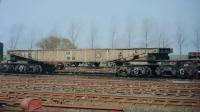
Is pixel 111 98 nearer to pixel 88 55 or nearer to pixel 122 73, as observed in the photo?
pixel 122 73

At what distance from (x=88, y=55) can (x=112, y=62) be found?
2592 mm

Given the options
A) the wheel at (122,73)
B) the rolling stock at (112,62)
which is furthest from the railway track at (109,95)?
the wheel at (122,73)

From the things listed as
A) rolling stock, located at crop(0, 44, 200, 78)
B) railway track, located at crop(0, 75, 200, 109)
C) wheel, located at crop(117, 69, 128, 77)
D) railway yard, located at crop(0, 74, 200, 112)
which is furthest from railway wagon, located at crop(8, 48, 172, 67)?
railway yard, located at crop(0, 74, 200, 112)

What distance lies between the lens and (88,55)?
28125 mm

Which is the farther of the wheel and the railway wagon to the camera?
the railway wagon

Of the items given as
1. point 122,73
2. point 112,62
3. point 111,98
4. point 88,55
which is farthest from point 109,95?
point 88,55

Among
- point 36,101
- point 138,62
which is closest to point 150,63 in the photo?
point 138,62

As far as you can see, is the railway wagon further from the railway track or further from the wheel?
the railway track

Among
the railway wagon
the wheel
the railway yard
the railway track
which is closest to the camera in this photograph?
the railway yard

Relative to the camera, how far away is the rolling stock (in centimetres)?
2355

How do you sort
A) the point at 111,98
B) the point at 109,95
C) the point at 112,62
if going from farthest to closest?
1. the point at 112,62
2. the point at 109,95
3. the point at 111,98

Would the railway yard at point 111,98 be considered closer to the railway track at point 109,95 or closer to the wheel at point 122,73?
the railway track at point 109,95

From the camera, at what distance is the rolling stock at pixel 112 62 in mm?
23547

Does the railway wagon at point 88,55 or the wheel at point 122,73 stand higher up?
the railway wagon at point 88,55
